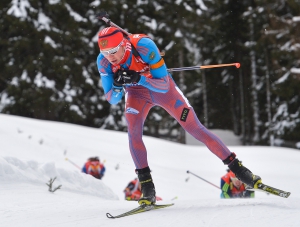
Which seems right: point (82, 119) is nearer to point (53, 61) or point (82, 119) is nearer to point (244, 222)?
point (53, 61)

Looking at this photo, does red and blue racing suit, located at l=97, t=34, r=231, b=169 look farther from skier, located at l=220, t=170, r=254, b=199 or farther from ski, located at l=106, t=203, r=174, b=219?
skier, located at l=220, t=170, r=254, b=199

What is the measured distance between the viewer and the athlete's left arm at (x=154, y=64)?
4.85m

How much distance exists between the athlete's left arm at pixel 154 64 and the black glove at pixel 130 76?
175 mm

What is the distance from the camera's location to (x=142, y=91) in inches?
201

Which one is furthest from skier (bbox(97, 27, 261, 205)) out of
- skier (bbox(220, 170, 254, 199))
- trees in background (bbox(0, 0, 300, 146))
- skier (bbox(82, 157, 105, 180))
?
trees in background (bbox(0, 0, 300, 146))

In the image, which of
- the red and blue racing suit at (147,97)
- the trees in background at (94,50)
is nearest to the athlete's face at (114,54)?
the red and blue racing suit at (147,97)

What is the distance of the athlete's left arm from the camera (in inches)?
191

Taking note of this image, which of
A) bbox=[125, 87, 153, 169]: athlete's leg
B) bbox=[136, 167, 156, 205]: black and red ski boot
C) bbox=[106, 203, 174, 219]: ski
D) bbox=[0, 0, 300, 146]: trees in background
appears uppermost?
bbox=[0, 0, 300, 146]: trees in background

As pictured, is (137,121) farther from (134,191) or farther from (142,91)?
(134,191)

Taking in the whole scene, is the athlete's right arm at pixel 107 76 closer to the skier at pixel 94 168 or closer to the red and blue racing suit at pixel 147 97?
the red and blue racing suit at pixel 147 97

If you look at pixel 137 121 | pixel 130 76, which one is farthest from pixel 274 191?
pixel 130 76

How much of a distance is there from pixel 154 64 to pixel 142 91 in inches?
14.6

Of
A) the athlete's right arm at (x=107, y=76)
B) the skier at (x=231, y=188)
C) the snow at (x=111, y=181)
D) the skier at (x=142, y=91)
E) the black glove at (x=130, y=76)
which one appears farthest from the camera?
the skier at (x=231, y=188)

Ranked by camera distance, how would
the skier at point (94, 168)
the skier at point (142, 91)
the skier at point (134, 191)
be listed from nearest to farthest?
the skier at point (142, 91), the skier at point (134, 191), the skier at point (94, 168)
